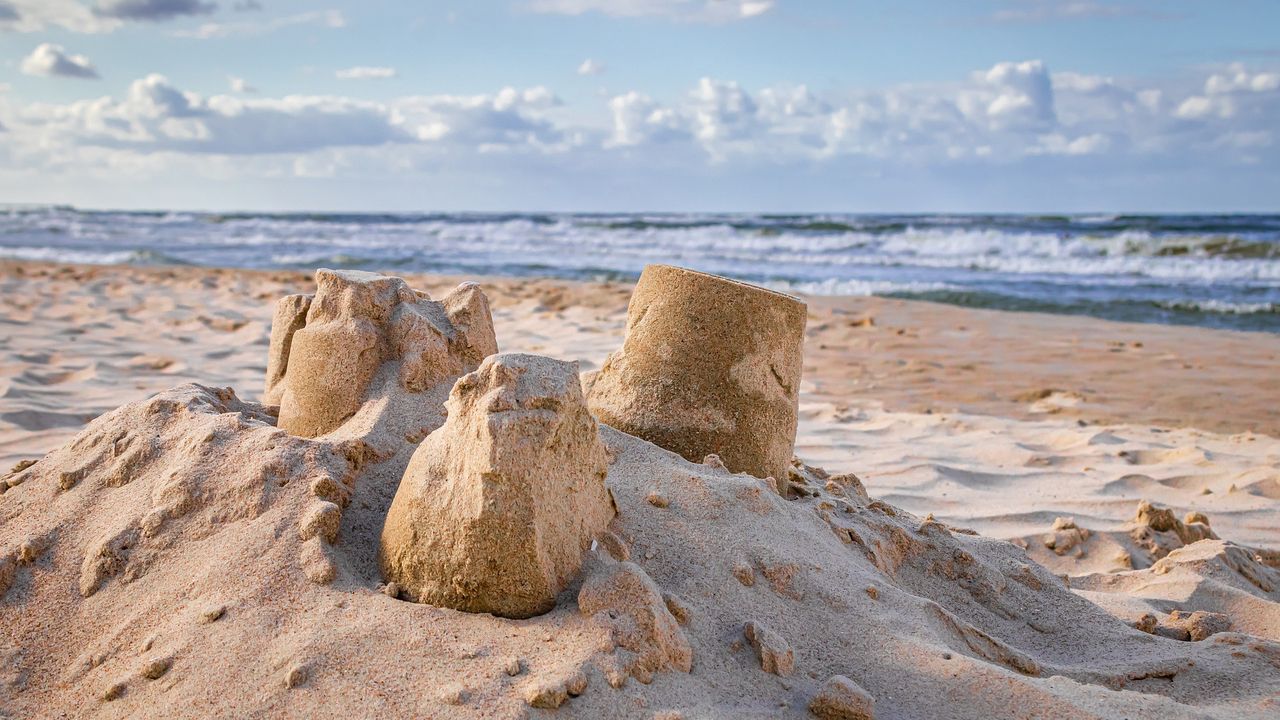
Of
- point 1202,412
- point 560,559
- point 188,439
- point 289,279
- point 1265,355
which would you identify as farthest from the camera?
point 289,279

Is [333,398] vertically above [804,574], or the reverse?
[333,398]

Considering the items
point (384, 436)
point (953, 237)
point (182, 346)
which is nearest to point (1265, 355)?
point (384, 436)

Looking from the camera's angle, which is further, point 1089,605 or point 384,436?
point 1089,605

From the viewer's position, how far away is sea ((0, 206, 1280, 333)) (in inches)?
536

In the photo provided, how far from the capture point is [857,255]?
2138 cm

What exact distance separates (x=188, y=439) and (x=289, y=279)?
11811 mm

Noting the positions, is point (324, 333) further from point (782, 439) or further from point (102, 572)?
point (782, 439)

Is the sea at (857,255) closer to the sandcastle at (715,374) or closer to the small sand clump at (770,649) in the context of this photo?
the sandcastle at (715,374)

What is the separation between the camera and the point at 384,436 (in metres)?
2.65

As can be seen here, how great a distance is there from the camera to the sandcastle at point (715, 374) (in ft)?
9.59

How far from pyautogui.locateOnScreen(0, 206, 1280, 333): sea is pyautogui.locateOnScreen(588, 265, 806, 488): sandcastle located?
32.3 feet

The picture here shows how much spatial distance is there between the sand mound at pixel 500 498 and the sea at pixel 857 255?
Answer: 1082 cm

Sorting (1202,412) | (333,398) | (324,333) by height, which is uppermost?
(324,333)

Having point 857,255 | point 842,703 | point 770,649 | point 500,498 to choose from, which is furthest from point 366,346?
point 857,255
